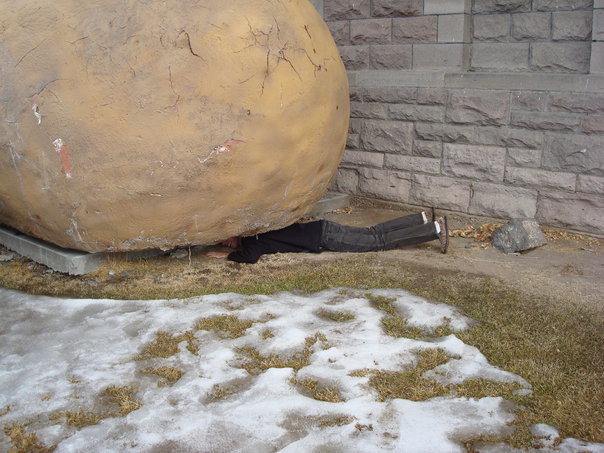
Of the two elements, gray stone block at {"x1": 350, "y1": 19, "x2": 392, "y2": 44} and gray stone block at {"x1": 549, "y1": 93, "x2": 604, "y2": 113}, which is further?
gray stone block at {"x1": 350, "y1": 19, "x2": 392, "y2": 44}

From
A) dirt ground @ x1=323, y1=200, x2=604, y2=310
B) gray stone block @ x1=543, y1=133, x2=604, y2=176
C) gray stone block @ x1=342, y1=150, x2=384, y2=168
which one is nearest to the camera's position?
dirt ground @ x1=323, y1=200, x2=604, y2=310

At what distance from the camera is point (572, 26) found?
4.91 metres

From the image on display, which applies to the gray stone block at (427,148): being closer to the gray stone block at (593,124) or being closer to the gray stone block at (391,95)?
the gray stone block at (391,95)

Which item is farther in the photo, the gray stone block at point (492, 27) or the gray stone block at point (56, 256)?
the gray stone block at point (492, 27)

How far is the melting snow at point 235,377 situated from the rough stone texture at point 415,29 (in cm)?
283

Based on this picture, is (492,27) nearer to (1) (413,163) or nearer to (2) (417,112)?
(2) (417,112)

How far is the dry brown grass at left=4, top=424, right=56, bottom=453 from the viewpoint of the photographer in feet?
7.89

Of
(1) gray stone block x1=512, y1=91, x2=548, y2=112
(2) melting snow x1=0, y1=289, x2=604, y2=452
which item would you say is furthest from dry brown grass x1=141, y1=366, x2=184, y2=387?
(1) gray stone block x1=512, y1=91, x2=548, y2=112

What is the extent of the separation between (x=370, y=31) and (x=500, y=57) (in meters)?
1.33

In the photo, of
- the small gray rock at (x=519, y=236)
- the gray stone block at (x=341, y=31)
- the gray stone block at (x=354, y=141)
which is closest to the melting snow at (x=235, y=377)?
the small gray rock at (x=519, y=236)

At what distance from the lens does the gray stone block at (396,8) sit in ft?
18.6

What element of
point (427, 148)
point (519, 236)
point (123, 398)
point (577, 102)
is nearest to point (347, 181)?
point (427, 148)

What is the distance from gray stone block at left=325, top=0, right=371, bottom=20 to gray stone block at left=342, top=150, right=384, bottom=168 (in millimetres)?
1346

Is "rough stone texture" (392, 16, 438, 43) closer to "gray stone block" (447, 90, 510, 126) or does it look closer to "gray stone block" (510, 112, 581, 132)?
"gray stone block" (447, 90, 510, 126)
